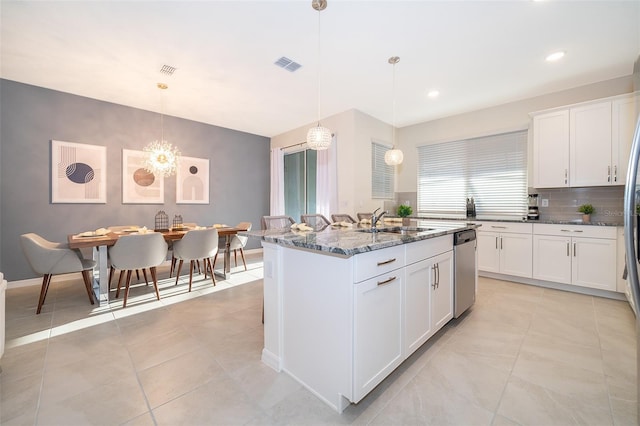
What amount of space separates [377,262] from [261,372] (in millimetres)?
1128

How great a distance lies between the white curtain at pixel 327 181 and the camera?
483cm

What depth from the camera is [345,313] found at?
1373mm

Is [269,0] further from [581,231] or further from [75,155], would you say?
[581,231]

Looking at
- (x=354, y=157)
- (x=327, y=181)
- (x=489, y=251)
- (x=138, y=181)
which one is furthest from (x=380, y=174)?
(x=138, y=181)

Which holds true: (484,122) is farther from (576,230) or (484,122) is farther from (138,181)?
(138,181)

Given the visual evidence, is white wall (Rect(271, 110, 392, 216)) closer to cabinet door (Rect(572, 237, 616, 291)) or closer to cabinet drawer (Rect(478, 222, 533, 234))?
cabinet drawer (Rect(478, 222, 533, 234))

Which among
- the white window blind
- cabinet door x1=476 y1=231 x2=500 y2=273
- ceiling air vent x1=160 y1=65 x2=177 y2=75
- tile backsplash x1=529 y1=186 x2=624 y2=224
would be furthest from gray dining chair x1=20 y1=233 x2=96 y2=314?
tile backsplash x1=529 y1=186 x2=624 y2=224

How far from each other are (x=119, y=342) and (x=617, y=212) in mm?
5836

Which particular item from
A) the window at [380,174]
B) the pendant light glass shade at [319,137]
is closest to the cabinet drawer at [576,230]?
the window at [380,174]

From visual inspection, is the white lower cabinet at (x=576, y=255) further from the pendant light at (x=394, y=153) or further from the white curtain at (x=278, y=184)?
the white curtain at (x=278, y=184)

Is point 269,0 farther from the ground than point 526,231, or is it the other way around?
point 269,0

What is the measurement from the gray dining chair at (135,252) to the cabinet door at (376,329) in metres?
2.68

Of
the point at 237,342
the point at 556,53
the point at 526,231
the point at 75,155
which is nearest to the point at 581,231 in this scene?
the point at 526,231

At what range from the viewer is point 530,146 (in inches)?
159
